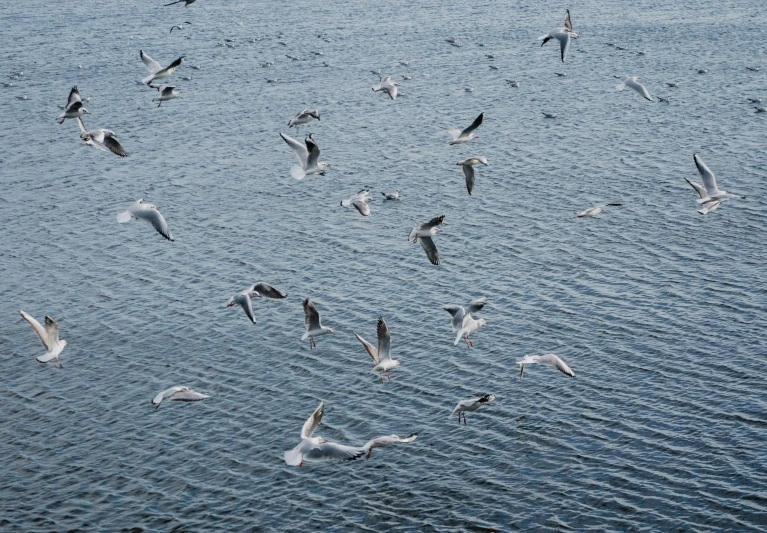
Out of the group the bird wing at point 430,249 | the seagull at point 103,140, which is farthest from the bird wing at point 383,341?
the seagull at point 103,140

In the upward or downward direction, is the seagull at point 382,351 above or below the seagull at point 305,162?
below

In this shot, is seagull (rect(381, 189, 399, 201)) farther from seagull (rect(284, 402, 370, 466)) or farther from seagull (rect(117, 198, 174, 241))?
seagull (rect(284, 402, 370, 466))

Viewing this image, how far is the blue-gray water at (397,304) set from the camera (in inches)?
1268

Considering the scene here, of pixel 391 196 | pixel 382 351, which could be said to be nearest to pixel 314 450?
pixel 382 351

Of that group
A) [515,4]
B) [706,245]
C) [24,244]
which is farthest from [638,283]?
[515,4]

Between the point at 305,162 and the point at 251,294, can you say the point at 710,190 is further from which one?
the point at 251,294

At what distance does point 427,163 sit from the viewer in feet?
208

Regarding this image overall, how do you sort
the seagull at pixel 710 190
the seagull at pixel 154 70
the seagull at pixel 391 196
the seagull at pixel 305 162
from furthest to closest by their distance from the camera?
the seagull at pixel 391 196, the seagull at pixel 710 190, the seagull at pixel 154 70, the seagull at pixel 305 162

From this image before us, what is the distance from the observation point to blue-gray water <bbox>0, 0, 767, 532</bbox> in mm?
32219

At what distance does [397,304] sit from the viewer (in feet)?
146

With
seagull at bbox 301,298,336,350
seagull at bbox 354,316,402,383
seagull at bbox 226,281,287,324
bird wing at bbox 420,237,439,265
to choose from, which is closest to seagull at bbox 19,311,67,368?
seagull at bbox 226,281,287,324

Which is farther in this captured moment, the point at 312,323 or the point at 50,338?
the point at 312,323

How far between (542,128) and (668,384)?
35.5 metres

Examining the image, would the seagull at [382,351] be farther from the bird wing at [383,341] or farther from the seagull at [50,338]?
the seagull at [50,338]
